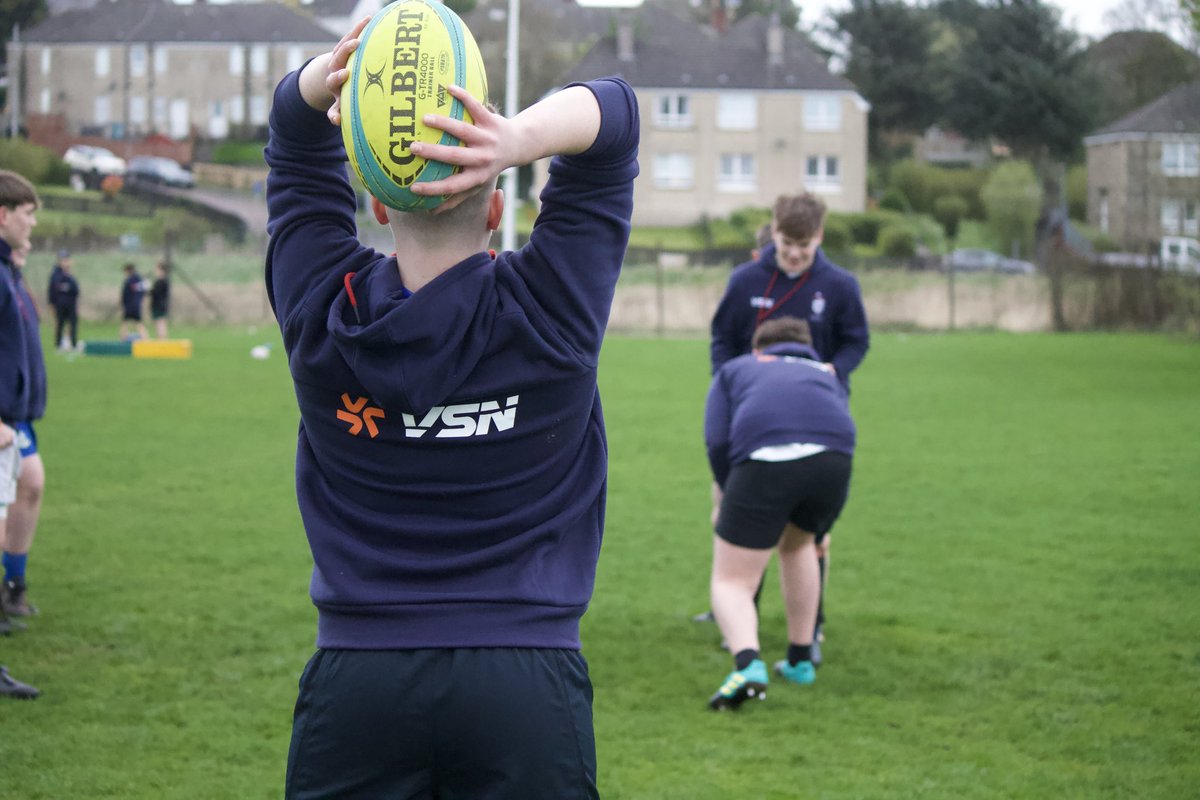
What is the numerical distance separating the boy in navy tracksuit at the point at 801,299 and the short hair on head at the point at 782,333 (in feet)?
2.12

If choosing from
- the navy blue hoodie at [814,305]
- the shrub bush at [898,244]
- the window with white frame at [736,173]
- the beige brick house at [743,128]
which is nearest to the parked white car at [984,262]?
the shrub bush at [898,244]

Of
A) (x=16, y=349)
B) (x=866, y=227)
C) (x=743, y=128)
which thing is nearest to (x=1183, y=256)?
(x=866, y=227)

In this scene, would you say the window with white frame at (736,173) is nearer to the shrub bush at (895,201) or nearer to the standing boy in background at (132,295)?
the shrub bush at (895,201)

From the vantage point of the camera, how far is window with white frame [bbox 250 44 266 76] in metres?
78.1

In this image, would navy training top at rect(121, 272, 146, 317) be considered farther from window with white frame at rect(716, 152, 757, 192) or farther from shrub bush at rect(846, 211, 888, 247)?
window with white frame at rect(716, 152, 757, 192)

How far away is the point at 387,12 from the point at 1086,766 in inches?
185

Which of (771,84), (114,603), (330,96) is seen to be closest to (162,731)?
(114,603)

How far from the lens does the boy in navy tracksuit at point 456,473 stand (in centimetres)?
234

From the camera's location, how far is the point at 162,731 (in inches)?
237

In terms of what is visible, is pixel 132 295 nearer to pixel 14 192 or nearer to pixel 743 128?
pixel 14 192

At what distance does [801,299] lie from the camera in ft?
24.7

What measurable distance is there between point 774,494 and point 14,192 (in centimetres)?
409

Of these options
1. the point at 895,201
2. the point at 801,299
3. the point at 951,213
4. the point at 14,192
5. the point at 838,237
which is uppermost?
the point at 895,201

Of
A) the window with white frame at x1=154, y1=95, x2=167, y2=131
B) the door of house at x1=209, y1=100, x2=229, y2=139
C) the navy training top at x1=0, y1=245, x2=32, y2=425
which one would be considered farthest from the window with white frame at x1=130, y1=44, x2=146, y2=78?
the navy training top at x1=0, y1=245, x2=32, y2=425
